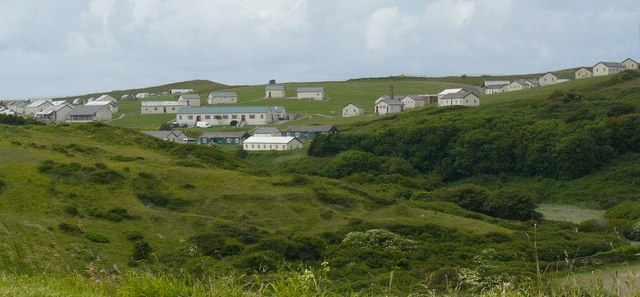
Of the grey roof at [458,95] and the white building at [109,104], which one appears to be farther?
the white building at [109,104]

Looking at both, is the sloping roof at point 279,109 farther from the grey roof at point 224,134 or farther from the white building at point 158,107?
the grey roof at point 224,134

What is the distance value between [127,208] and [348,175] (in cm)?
3555

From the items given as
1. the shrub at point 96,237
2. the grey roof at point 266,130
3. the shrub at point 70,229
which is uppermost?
the grey roof at point 266,130

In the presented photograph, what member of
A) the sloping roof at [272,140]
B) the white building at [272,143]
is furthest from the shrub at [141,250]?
the sloping roof at [272,140]

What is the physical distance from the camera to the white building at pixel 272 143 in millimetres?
89375

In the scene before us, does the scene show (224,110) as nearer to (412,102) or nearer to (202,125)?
(202,125)

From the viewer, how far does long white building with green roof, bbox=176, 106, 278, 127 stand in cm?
11462

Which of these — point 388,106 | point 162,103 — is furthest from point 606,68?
point 162,103

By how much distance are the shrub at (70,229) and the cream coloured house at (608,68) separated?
358ft

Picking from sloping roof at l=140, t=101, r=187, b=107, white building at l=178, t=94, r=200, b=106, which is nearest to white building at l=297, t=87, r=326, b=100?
white building at l=178, t=94, r=200, b=106

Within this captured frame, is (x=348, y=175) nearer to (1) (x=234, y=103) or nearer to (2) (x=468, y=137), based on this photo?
(2) (x=468, y=137)

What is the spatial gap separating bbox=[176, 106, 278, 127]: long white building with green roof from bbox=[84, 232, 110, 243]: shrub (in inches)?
3247

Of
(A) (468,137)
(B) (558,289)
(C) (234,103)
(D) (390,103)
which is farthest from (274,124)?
(B) (558,289)

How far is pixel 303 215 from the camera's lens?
3956cm
